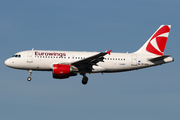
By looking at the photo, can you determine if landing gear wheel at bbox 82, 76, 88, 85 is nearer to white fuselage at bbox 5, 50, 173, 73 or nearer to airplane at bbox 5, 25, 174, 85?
airplane at bbox 5, 25, 174, 85

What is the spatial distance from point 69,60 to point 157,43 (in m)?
13.8

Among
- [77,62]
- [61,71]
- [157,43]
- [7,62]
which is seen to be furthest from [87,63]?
[157,43]

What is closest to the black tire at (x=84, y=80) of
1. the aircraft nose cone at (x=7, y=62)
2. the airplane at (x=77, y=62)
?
the airplane at (x=77, y=62)

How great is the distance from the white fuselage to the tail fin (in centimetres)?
196

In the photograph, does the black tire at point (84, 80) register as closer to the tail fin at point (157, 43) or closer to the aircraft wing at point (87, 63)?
the aircraft wing at point (87, 63)

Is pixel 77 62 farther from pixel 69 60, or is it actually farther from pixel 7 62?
pixel 7 62

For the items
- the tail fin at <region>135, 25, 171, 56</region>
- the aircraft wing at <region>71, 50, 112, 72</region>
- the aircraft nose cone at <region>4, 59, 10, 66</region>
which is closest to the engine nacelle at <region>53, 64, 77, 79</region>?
the aircraft wing at <region>71, 50, 112, 72</region>

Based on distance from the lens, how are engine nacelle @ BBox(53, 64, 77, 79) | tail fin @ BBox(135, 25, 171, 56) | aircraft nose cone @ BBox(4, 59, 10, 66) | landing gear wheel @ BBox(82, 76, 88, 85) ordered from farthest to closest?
tail fin @ BBox(135, 25, 171, 56), landing gear wheel @ BBox(82, 76, 88, 85), aircraft nose cone @ BBox(4, 59, 10, 66), engine nacelle @ BBox(53, 64, 77, 79)

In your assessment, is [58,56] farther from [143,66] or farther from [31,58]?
[143,66]

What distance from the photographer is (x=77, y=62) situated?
42344 mm

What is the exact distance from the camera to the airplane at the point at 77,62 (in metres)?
42.7

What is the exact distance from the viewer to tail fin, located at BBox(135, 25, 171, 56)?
4772cm

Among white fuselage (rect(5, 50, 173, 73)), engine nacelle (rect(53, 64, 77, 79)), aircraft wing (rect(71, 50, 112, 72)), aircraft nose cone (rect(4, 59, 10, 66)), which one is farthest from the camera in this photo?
aircraft nose cone (rect(4, 59, 10, 66))

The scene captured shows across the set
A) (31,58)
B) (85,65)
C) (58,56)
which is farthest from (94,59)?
(31,58)
